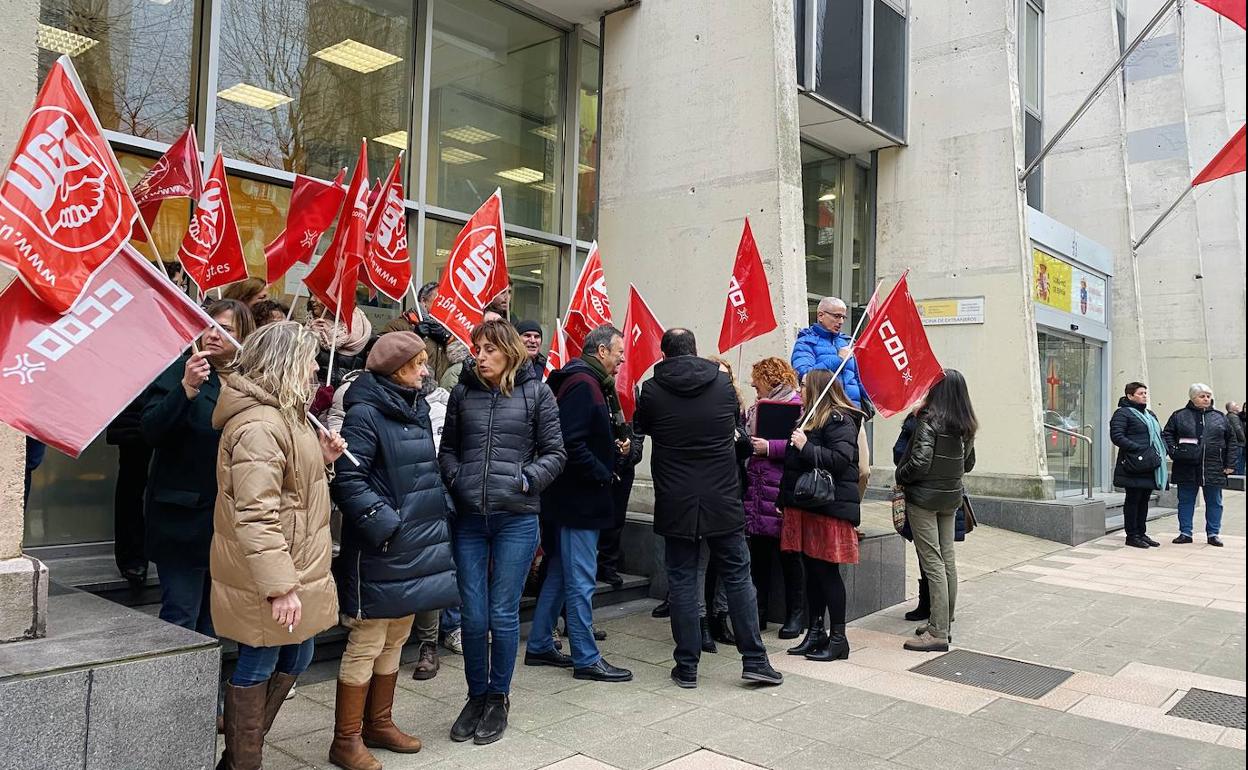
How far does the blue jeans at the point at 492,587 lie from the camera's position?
4.54 metres

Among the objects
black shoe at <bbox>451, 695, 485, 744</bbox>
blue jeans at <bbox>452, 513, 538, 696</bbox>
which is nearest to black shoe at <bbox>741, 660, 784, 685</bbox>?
blue jeans at <bbox>452, 513, 538, 696</bbox>

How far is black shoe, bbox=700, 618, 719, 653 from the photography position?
6186 millimetres

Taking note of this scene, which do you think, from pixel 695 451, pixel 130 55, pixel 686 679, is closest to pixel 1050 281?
pixel 695 451

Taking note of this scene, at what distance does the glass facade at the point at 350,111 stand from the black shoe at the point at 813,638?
14.5 ft

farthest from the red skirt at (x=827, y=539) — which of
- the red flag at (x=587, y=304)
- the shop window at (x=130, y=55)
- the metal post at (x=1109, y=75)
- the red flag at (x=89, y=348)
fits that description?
the metal post at (x=1109, y=75)

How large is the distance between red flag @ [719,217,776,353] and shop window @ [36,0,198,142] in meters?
4.49

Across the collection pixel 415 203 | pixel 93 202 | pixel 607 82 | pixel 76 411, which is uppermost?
pixel 607 82

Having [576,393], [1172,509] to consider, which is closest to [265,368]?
[576,393]

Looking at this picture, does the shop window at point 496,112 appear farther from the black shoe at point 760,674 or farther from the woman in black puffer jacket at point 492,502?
the black shoe at point 760,674

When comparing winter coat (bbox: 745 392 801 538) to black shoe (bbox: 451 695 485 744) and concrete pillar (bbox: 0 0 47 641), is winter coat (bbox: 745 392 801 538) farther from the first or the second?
concrete pillar (bbox: 0 0 47 641)

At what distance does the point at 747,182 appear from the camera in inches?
338

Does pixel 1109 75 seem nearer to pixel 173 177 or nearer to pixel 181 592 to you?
pixel 173 177

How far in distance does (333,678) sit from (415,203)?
5031 mm

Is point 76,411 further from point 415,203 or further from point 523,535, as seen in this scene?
point 415,203
